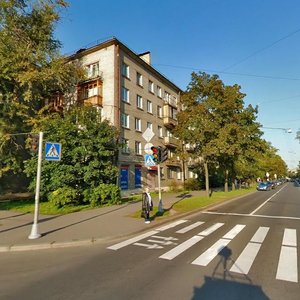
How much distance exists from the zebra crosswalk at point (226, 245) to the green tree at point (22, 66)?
48.3 ft

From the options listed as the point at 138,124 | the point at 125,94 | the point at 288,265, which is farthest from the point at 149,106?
the point at 288,265

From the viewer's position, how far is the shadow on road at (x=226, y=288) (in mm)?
4516

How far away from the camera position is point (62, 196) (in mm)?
15852

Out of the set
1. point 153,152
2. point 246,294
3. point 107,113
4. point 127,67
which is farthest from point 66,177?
point 127,67

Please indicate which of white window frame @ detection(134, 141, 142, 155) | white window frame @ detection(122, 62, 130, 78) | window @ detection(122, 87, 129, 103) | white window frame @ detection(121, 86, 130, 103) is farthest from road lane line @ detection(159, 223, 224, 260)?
white window frame @ detection(122, 62, 130, 78)

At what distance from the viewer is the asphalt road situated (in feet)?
15.4

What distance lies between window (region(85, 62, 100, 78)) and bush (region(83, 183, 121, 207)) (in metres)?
14.3

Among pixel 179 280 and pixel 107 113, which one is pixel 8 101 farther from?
pixel 179 280

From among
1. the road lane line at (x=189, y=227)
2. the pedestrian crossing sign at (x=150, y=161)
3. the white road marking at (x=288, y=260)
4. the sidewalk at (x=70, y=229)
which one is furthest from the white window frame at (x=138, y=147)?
the white road marking at (x=288, y=260)

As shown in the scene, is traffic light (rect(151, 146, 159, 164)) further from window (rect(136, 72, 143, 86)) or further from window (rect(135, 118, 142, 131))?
window (rect(136, 72, 143, 86))

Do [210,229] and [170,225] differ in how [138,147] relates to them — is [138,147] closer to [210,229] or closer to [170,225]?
[170,225]

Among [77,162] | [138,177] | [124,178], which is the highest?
[77,162]

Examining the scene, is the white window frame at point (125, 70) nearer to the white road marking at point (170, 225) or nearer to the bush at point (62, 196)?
the bush at point (62, 196)

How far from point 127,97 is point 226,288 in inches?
1009
